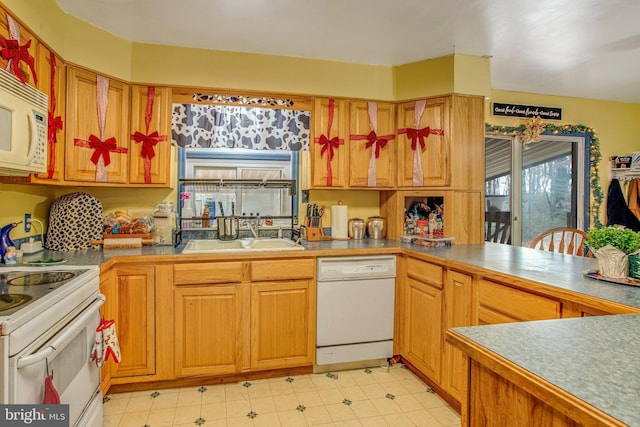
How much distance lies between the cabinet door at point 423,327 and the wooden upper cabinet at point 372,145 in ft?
3.07

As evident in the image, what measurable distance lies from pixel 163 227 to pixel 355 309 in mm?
1556

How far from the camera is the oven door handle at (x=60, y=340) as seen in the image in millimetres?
1199

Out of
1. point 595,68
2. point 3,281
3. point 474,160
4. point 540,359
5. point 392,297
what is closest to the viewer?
point 540,359

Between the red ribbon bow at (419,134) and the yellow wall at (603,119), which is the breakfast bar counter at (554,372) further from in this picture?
the yellow wall at (603,119)

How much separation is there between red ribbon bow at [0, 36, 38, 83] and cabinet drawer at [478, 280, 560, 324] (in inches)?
98.0

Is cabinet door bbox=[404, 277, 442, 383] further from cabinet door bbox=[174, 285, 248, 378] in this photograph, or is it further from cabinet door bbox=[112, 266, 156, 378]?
cabinet door bbox=[112, 266, 156, 378]

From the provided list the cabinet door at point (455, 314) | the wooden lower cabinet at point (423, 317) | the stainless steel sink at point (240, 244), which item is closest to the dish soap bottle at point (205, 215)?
the stainless steel sink at point (240, 244)

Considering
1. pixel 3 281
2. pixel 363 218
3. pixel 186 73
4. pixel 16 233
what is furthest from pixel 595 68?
pixel 16 233

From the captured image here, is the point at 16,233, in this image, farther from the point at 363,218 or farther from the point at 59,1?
the point at 363,218

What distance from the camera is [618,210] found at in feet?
13.7

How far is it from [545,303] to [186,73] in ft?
9.03

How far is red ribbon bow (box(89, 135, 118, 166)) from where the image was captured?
8.39ft

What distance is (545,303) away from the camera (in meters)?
1.63

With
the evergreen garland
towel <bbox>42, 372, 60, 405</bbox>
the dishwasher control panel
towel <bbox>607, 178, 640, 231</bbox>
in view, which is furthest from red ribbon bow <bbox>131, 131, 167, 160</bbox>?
towel <bbox>607, 178, 640, 231</bbox>
